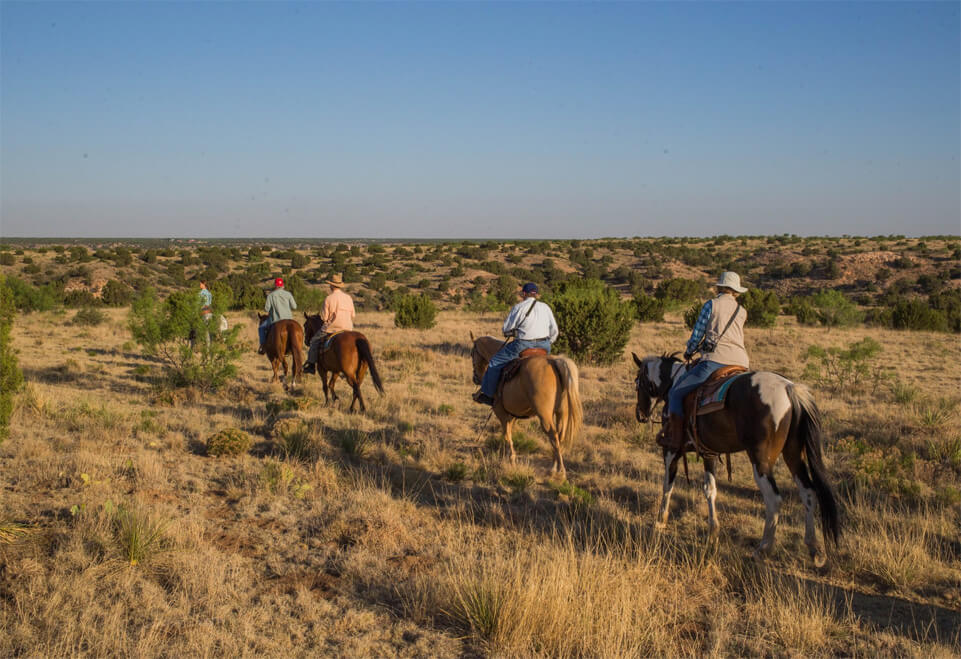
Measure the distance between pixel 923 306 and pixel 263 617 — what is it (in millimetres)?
31028

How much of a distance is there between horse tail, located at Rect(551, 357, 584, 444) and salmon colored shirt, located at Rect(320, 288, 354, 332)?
5.10 meters

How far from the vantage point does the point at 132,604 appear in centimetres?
412

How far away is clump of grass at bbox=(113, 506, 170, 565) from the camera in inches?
185

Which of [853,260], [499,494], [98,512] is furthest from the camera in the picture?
[853,260]

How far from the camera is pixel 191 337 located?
41.5ft

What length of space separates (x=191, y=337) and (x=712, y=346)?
1052cm

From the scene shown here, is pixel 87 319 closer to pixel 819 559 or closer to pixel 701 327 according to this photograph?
pixel 701 327

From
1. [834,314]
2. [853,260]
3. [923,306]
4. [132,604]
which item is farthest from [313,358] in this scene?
[853,260]

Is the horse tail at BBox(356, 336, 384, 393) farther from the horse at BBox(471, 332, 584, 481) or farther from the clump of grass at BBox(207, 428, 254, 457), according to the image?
the horse at BBox(471, 332, 584, 481)

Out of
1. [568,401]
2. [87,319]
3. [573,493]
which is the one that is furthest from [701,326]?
[87,319]

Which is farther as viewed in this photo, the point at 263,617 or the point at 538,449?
the point at 538,449

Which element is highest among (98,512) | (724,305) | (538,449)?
(724,305)

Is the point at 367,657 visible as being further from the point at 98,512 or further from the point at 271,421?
the point at 271,421

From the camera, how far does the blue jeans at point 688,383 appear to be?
610 centimetres
